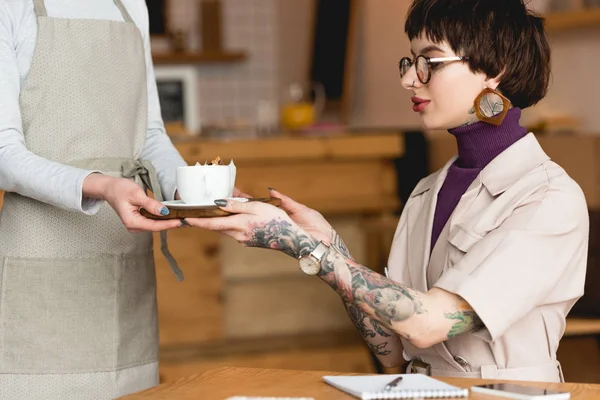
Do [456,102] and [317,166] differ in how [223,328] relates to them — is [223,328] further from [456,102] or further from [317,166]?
[456,102]

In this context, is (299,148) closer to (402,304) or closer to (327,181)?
(327,181)

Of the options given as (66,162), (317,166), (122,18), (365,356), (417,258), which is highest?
(122,18)

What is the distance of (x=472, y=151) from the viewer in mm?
1982

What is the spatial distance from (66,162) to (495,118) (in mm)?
866

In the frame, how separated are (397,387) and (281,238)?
35cm

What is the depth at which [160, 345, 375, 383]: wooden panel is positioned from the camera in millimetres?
4254

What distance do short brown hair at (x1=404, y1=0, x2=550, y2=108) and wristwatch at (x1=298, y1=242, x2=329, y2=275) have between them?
0.49 metres

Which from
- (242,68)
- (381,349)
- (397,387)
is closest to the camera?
(397,387)

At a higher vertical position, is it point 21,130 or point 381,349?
point 21,130

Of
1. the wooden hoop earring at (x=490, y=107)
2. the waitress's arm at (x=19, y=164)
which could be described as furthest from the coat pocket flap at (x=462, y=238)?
the waitress's arm at (x=19, y=164)

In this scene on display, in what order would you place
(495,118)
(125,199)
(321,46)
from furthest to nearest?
(321,46), (495,118), (125,199)

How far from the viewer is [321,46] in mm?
6523

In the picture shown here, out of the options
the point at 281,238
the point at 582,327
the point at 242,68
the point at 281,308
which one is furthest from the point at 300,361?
the point at 242,68

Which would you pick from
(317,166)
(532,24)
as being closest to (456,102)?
(532,24)
